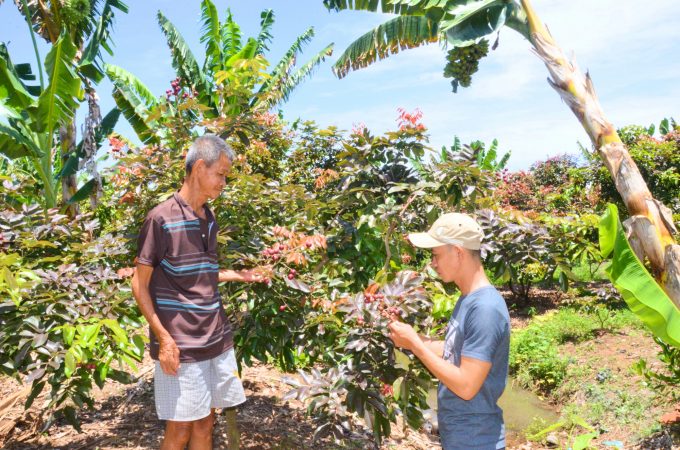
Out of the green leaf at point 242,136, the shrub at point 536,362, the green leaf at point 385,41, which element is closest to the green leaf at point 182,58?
the green leaf at point 385,41

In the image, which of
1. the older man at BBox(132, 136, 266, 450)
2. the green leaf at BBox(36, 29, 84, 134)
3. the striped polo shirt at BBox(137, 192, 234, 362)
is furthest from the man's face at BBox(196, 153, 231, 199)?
the green leaf at BBox(36, 29, 84, 134)

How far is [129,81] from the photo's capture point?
40.2 feet

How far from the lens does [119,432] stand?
3.90 m

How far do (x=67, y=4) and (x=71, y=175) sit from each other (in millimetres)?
3633

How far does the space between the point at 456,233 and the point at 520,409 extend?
17.8 feet

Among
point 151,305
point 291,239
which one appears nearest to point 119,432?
point 151,305

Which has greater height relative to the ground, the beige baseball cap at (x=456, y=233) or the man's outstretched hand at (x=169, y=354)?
the beige baseball cap at (x=456, y=233)

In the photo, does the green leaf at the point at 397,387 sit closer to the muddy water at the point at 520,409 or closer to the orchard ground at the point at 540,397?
the orchard ground at the point at 540,397

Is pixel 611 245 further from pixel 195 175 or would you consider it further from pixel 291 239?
pixel 195 175

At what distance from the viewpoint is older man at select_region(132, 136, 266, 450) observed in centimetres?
237

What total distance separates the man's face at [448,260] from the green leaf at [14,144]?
27.0ft

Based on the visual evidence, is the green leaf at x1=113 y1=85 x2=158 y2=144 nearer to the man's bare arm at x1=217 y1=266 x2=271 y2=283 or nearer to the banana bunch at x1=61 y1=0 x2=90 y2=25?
the banana bunch at x1=61 y1=0 x2=90 y2=25

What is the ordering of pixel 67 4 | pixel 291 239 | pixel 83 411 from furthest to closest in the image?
pixel 67 4 → pixel 83 411 → pixel 291 239

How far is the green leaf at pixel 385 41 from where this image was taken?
33.0 feet
